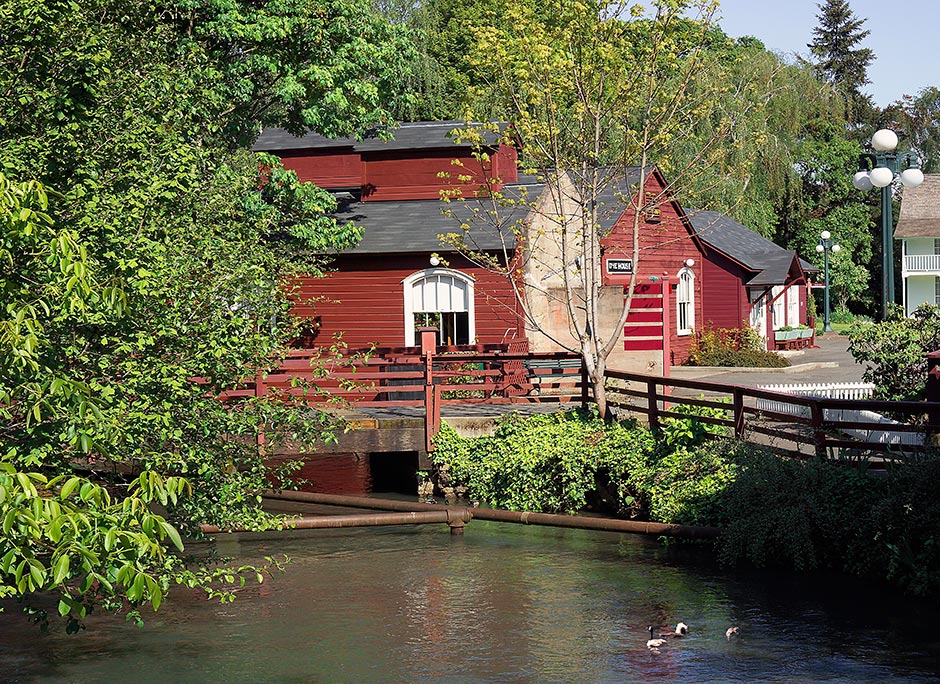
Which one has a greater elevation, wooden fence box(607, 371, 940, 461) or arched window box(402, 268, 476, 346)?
arched window box(402, 268, 476, 346)

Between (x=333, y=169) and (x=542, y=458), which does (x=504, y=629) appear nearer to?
(x=542, y=458)

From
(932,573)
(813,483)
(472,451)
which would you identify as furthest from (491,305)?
(932,573)

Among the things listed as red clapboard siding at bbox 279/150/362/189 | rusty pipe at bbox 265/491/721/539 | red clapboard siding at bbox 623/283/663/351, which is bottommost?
rusty pipe at bbox 265/491/721/539

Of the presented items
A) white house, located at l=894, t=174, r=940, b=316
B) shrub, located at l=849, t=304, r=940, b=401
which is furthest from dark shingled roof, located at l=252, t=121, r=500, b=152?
white house, located at l=894, t=174, r=940, b=316

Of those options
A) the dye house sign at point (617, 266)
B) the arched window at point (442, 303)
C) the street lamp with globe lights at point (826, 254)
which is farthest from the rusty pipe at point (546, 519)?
the street lamp with globe lights at point (826, 254)

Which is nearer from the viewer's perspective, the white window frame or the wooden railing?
the wooden railing

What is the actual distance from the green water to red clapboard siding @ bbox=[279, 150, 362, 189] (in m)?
16.4

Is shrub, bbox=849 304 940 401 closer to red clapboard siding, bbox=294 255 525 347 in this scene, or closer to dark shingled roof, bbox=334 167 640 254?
dark shingled roof, bbox=334 167 640 254

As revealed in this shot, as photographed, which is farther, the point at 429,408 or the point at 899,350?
the point at 429,408

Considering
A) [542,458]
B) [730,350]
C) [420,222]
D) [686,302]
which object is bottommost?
[542,458]

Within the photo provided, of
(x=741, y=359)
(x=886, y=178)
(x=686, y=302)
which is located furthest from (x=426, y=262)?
(x=686, y=302)

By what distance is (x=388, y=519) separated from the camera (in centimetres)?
1472

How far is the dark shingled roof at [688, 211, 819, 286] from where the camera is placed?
4050 centimetres

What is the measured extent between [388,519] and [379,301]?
12362mm
